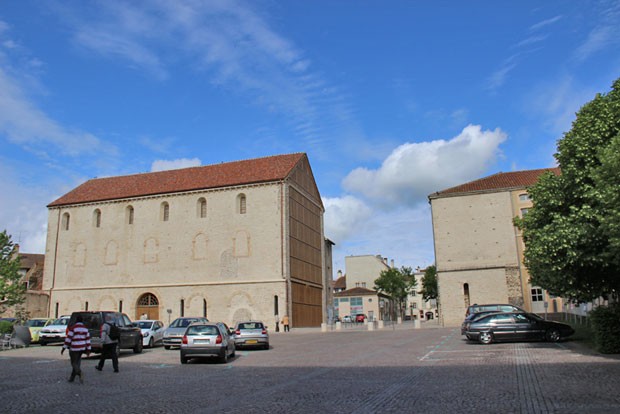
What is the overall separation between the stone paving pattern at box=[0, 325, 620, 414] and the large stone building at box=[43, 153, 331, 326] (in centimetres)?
2832

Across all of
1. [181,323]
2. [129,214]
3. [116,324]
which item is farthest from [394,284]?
[116,324]

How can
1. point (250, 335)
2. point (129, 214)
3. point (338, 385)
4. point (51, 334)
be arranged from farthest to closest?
point (129, 214) < point (51, 334) < point (250, 335) < point (338, 385)

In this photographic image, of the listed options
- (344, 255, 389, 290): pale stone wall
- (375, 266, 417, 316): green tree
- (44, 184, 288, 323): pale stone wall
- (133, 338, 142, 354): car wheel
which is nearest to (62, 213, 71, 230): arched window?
(44, 184, 288, 323): pale stone wall

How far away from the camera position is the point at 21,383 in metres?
13.9

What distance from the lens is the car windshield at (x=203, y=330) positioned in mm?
19297

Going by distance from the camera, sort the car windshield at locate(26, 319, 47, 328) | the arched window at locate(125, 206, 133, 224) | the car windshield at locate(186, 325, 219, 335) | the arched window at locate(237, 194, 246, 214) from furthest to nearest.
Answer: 1. the arched window at locate(125, 206, 133, 224)
2. the arched window at locate(237, 194, 246, 214)
3. the car windshield at locate(26, 319, 47, 328)
4. the car windshield at locate(186, 325, 219, 335)

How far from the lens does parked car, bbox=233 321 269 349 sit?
1006 inches

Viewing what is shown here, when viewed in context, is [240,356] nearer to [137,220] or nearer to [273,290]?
[273,290]

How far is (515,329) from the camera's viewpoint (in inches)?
963

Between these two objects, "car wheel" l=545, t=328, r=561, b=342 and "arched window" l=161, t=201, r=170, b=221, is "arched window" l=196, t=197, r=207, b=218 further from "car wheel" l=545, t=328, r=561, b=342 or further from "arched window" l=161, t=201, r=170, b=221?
"car wheel" l=545, t=328, r=561, b=342

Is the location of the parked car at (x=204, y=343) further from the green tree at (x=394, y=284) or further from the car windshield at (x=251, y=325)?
the green tree at (x=394, y=284)

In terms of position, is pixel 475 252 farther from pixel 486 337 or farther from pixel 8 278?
pixel 8 278

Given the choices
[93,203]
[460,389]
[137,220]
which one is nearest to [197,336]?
[460,389]

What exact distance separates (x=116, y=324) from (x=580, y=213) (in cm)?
1837
